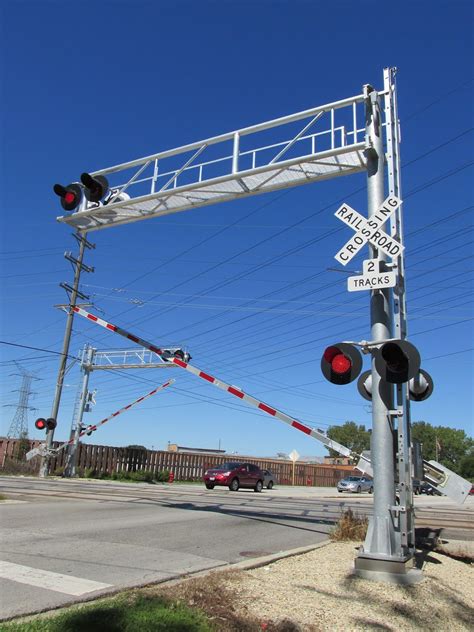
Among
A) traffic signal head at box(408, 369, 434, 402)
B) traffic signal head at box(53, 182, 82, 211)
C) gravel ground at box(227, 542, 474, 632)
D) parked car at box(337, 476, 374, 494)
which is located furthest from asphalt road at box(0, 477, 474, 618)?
parked car at box(337, 476, 374, 494)

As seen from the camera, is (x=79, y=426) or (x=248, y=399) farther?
(x=79, y=426)

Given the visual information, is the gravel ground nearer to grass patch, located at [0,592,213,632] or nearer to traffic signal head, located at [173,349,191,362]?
grass patch, located at [0,592,213,632]

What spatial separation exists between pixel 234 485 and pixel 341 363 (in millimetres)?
23131

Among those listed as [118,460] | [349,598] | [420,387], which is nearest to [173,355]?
[420,387]

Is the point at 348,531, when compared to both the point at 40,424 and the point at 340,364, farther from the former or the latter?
the point at 40,424

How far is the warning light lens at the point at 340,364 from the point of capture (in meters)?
6.49

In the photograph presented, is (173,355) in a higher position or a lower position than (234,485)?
higher

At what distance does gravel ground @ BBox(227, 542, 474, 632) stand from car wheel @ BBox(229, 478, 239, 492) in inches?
850

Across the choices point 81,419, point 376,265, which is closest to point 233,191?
point 376,265

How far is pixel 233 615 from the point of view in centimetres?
458

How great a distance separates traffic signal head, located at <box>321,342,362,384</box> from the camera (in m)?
6.47

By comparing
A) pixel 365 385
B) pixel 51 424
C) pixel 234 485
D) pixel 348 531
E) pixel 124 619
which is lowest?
pixel 124 619

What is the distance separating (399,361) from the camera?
6.09m

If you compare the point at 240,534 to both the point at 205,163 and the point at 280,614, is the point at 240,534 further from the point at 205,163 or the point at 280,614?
the point at 205,163
